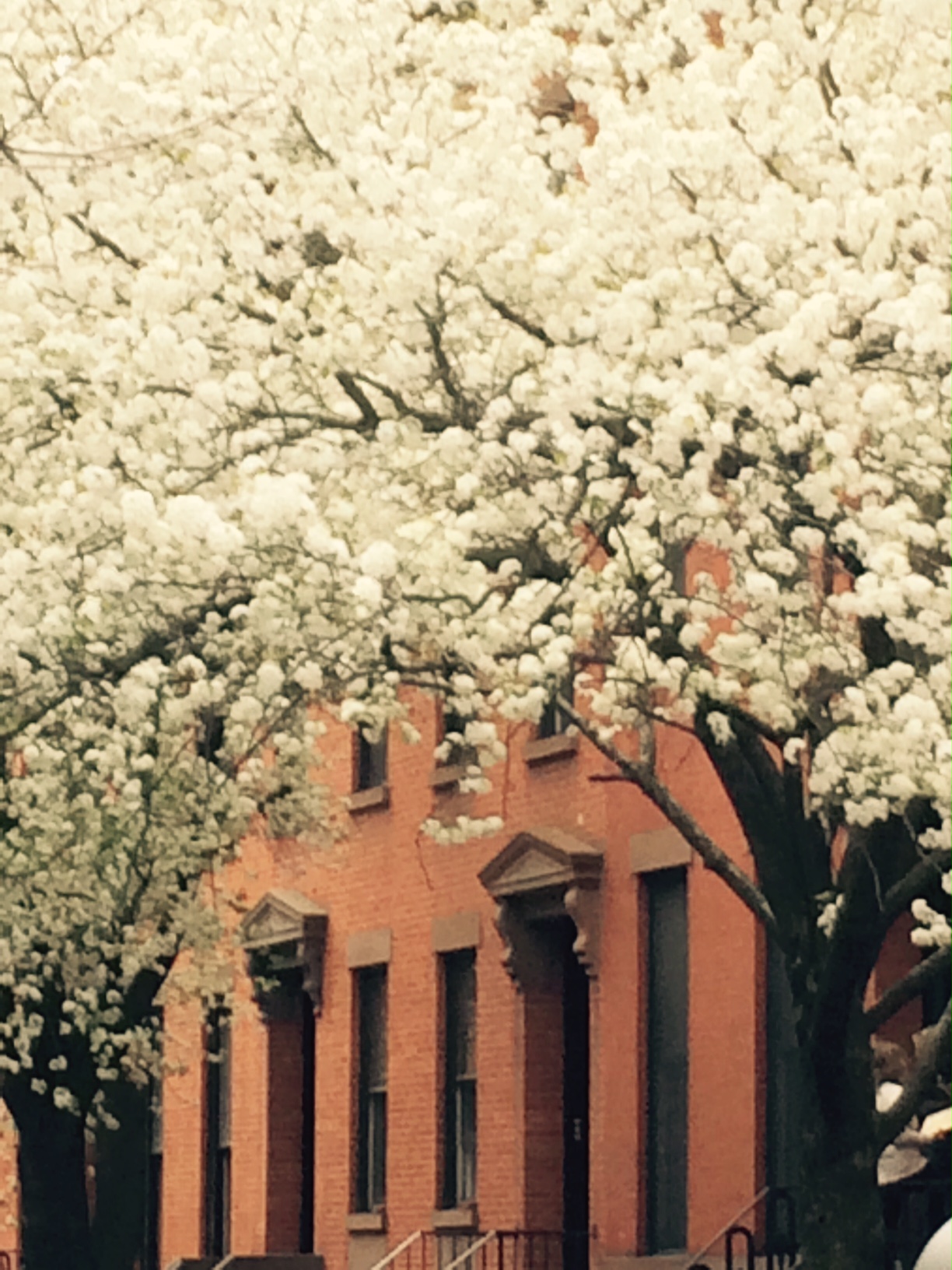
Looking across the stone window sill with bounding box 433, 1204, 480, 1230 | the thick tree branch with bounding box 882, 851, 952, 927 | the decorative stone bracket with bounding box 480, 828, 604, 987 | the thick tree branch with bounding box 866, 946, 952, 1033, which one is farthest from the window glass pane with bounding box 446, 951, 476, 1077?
the thick tree branch with bounding box 882, 851, 952, 927

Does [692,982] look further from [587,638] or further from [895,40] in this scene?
[895,40]

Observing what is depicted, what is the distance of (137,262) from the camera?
1541cm

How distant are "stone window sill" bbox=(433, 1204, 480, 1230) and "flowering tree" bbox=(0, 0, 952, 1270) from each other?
1133 cm

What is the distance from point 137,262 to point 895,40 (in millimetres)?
4115

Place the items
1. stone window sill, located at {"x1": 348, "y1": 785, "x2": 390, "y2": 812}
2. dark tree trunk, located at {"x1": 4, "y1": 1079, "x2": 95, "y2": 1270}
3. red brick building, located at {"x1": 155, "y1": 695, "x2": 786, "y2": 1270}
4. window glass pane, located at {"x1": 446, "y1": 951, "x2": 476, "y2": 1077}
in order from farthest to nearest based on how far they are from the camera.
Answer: stone window sill, located at {"x1": 348, "y1": 785, "x2": 390, "y2": 812}, window glass pane, located at {"x1": 446, "y1": 951, "x2": 476, "y2": 1077}, dark tree trunk, located at {"x1": 4, "y1": 1079, "x2": 95, "y2": 1270}, red brick building, located at {"x1": 155, "y1": 695, "x2": 786, "y2": 1270}

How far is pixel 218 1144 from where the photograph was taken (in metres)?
33.5

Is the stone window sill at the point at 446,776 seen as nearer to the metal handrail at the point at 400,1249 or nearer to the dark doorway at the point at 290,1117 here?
the metal handrail at the point at 400,1249

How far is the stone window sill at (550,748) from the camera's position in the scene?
2483 cm

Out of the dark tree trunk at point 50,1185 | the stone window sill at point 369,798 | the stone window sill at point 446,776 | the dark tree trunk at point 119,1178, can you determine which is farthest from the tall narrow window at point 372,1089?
the dark tree trunk at point 50,1185

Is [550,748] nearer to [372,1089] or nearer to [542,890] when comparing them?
[542,890]

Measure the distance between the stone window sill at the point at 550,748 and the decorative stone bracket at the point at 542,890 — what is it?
0.68 m

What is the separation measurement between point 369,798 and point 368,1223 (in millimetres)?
4151

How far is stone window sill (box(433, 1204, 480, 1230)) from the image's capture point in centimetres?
2617

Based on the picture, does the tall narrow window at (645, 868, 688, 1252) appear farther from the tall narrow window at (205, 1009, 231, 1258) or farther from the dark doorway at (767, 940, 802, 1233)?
the tall narrow window at (205, 1009, 231, 1258)
